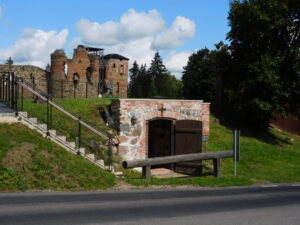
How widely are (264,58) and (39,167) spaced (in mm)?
18684

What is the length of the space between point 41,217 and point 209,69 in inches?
1578

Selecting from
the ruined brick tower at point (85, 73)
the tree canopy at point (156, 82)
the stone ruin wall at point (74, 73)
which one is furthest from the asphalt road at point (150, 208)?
the tree canopy at point (156, 82)

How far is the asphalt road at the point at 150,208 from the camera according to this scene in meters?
8.38

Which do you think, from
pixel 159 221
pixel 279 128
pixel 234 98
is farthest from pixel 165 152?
pixel 279 128

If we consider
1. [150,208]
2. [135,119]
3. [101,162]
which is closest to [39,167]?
[101,162]

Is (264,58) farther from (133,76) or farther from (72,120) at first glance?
(133,76)

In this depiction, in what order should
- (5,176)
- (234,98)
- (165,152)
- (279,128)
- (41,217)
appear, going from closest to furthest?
1. (41,217)
2. (5,176)
3. (165,152)
4. (234,98)
5. (279,128)

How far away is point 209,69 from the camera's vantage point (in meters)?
46.6

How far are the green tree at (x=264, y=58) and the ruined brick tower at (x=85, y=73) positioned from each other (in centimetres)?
1127

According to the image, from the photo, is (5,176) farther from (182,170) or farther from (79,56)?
(79,56)

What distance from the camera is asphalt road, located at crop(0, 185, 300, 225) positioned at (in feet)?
27.5

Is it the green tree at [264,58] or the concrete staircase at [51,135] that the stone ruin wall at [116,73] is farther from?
the concrete staircase at [51,135]

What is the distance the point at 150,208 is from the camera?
381 inches

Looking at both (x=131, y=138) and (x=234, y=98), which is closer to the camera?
(x=131, y=138)
